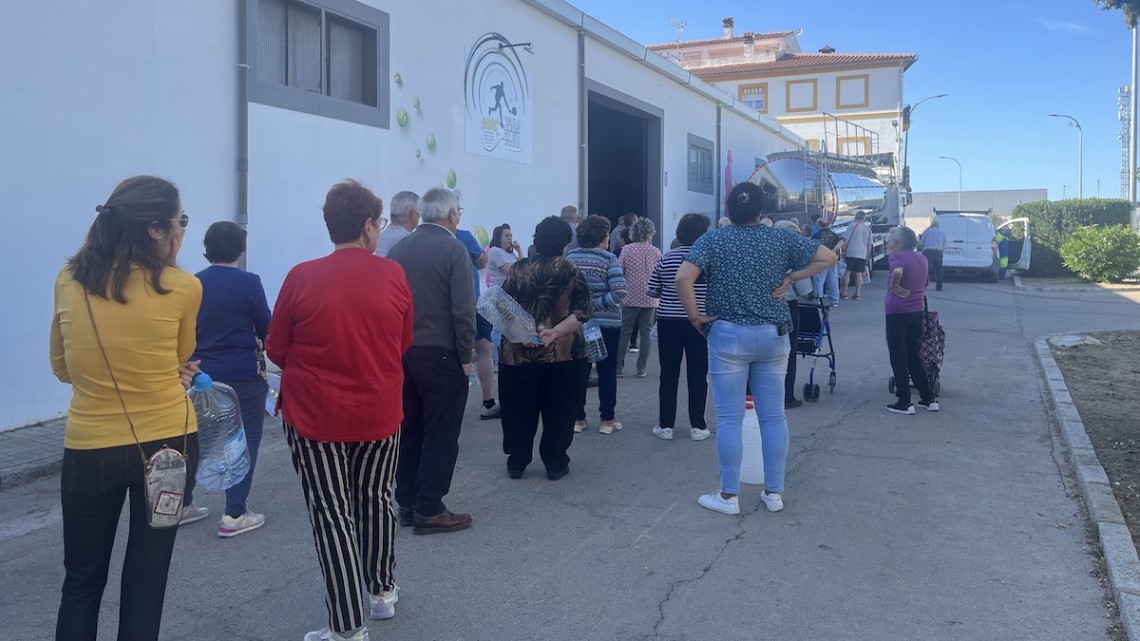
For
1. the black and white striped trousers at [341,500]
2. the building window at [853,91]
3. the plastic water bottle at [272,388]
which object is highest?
the building window at [853,91]

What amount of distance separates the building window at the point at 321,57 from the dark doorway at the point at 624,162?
337 inches

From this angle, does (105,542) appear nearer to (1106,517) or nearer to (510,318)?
(510,318)

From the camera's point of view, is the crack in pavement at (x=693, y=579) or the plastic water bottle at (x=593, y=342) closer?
the crack in pavement at (x=693, y=579)

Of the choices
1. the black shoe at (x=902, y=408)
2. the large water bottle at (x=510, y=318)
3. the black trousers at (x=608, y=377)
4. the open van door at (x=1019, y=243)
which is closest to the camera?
the large water bottle at (x=510, y=318)

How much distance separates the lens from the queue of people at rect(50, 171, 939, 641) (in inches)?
117

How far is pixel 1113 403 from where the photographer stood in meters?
8.87

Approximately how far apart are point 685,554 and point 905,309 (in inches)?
169

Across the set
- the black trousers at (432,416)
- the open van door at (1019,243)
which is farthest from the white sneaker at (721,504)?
the open van door at (1019,243)

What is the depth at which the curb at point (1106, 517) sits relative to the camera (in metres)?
4.15

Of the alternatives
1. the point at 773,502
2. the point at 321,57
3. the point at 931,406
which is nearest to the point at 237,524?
the point at 773,502

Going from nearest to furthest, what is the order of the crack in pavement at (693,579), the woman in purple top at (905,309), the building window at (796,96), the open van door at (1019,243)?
the crack in pavement at (693,579) < the woman in purple top at (905,309) < the open van door at (1019,243) < the building window at (796,96)

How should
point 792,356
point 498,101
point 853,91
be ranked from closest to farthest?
point 792,356 < point 498,101 < point 853,91

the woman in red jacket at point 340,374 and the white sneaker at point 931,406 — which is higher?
the woman in red jacket at point 340,374

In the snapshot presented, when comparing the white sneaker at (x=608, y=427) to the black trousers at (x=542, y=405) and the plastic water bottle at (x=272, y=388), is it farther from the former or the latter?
the plastic water bottle at (x=272, y=388)
